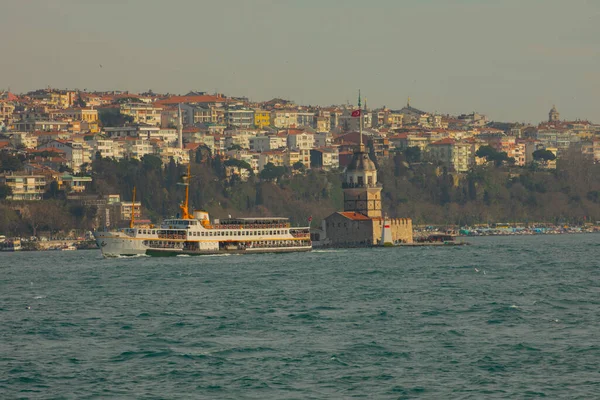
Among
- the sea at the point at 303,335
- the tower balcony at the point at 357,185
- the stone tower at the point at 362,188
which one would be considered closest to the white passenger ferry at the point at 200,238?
the stone tower at the point at 362,188

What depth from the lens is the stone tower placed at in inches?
4609

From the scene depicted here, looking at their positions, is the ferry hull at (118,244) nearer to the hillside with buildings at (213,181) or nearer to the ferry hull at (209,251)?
the ferry hull at (209,251)

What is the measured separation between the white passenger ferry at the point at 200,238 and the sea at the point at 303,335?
69.9 ft

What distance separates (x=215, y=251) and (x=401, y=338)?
54.7m

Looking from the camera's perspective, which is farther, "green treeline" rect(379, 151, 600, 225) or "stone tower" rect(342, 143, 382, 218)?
"green treeline" rect(379, 151, 600, 225)

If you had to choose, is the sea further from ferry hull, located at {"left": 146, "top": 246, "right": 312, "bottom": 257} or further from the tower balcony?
the tower balcony

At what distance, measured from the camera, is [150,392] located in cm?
3070

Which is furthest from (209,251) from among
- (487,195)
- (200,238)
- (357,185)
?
(487,195)

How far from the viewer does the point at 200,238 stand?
92000mm

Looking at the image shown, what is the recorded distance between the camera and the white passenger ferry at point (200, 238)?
3529 inches

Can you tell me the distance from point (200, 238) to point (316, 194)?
2945 inches

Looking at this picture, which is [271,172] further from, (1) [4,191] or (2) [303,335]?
(2) [303,335]

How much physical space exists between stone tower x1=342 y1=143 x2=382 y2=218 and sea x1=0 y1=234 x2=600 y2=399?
48982 mm

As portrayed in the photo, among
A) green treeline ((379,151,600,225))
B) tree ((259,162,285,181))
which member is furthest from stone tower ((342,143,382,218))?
tree ((259,162,285,181))
